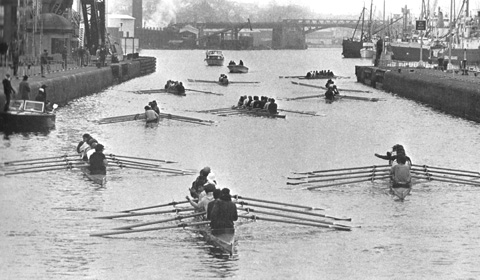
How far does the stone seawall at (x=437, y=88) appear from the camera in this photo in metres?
85.7

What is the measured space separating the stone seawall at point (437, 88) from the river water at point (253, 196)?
6460 millimetres

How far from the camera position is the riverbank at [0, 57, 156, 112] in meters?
76.5

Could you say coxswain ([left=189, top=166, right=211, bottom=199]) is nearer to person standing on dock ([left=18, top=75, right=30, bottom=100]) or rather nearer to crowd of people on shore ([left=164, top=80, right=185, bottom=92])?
person standing on dock ([left=18, top=75, right=30, bottom=100])

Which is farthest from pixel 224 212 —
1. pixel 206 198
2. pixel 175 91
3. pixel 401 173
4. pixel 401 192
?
pixel 175 91

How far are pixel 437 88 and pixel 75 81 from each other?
104 ft

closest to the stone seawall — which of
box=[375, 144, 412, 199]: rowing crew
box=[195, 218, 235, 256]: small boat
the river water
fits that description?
the river water

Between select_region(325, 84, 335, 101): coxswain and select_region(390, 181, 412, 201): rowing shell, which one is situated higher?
select_region(325, 84, 335, 101): coxswain

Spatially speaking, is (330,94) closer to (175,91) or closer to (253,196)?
(175,91)

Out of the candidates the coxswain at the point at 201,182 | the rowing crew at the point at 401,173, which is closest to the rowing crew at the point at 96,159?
the coxswain at the point at 201,182

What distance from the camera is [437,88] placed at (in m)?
99.1

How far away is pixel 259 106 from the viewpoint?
8462cm

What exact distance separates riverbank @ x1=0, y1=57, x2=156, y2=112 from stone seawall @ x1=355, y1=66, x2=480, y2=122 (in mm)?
31344

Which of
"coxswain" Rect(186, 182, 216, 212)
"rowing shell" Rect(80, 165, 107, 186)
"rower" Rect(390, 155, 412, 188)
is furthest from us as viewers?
"rowing shell" Rect(80, 165, 107, 186)

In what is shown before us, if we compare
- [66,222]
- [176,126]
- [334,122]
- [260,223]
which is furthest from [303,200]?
[334,122]
